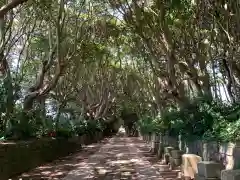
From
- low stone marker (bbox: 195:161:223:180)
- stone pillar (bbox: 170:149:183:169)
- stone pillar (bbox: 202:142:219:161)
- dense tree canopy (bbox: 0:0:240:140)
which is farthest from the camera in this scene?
dense tree canopy (bbox: 0:0:240:140)

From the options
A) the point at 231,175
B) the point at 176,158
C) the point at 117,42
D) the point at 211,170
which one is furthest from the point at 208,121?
the point at 117,42

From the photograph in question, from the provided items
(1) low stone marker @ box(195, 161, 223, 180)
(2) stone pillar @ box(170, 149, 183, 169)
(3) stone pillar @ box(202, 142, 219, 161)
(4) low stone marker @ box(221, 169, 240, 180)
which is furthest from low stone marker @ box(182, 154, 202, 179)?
(4) low stone marker @ box(221, 169, 240, 180)

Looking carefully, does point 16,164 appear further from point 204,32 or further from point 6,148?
point 204,32

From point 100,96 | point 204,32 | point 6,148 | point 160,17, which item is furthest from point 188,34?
point 100,96

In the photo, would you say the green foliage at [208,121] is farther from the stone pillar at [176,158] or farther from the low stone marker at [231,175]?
the low stone marker at [231,175]

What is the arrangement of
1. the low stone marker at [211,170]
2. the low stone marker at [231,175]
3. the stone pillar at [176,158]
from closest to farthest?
the low stone marker at [231,175]
the low stone marker at [211,170]
the stone pillar at [176,158]

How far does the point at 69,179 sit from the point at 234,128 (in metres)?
5.43

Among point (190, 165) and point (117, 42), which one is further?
point (117, 42)

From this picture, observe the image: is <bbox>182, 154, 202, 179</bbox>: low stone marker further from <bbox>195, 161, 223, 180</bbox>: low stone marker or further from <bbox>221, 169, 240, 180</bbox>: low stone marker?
<bbox>221, 169, 240, 180</bbox>: low stone marker

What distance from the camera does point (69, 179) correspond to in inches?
517

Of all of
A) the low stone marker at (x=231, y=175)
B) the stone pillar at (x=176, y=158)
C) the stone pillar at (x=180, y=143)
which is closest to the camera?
the low stone marker at (x=231, y=175)

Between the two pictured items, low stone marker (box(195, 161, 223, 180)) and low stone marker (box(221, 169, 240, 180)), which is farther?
low stone marker (box(195, 161, 223, 180))

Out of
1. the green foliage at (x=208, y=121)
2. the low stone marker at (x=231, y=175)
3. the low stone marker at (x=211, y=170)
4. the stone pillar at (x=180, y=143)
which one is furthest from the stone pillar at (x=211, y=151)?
the stone pillar at (x=180, y=143)

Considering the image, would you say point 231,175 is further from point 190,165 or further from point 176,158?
point 176,158
